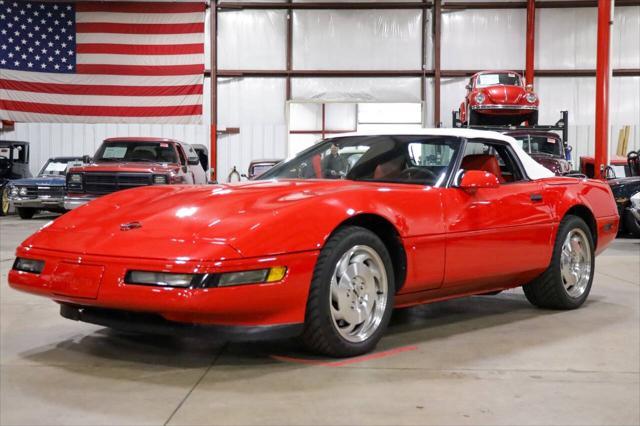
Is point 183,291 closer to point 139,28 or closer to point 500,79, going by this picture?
point 500,79

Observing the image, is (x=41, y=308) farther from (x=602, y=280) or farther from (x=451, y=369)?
(x=602, y=280)

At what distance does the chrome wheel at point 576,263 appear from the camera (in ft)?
16.3

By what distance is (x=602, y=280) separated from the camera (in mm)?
6512

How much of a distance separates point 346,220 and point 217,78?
692 inches

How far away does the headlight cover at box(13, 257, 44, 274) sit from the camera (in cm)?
339

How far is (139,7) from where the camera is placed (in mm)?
20375

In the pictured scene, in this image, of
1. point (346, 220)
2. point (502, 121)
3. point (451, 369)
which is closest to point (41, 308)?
point (346, 220)

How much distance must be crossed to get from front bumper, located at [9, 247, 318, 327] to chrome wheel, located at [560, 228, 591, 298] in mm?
2355

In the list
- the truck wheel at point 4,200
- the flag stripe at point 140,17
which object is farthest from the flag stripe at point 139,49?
the truck wheel at point 4,200

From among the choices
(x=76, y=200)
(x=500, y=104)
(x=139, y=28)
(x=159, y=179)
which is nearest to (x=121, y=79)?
(x=139, y=28)

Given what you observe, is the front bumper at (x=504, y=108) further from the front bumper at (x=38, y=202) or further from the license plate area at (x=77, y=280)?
the license plate area at (x=77, y=280)

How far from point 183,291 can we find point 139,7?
18.9 m

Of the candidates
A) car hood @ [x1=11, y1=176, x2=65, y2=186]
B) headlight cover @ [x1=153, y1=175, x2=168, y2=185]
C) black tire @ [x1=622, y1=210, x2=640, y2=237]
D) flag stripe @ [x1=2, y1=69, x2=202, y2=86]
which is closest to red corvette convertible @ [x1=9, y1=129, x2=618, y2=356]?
black tire @ [x1=622, y1=210, x2=640, y2=237]

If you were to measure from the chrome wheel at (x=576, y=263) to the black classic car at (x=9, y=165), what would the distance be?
14565 mm
